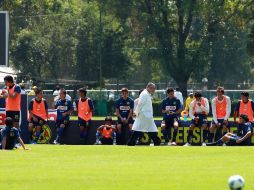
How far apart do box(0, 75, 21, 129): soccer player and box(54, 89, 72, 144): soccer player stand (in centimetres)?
583

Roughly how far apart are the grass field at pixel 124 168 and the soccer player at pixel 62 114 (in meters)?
7.97

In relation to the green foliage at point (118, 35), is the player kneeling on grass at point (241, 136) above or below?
below

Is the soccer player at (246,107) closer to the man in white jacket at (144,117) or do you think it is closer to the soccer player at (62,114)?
the man in white jacket at (144,117)

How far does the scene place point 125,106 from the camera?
33000 mm

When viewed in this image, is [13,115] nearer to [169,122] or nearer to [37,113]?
[37,113]

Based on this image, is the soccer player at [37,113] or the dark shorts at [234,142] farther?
the soccer player at [37,113]

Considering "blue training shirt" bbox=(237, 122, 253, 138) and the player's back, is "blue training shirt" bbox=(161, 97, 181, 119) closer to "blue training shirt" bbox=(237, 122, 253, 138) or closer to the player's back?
"blue training shirt" bbox=(237, 122, 253, 138)

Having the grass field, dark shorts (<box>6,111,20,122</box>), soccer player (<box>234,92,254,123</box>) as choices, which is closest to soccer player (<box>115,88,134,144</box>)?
soccer player (<box>234,92,254,123</box>)

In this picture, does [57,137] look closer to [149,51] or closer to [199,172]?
[199,172]

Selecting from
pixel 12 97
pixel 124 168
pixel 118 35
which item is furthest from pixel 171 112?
pixel 118 35

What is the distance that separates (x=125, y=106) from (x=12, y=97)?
620 centimetres

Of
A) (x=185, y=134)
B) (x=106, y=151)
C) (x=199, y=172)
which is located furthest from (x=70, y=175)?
(x=185, y=134)

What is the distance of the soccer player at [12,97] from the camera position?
27.5 meters

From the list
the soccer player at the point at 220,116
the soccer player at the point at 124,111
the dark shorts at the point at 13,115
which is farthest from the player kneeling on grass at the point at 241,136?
the dark shorts at the point at 13,115
